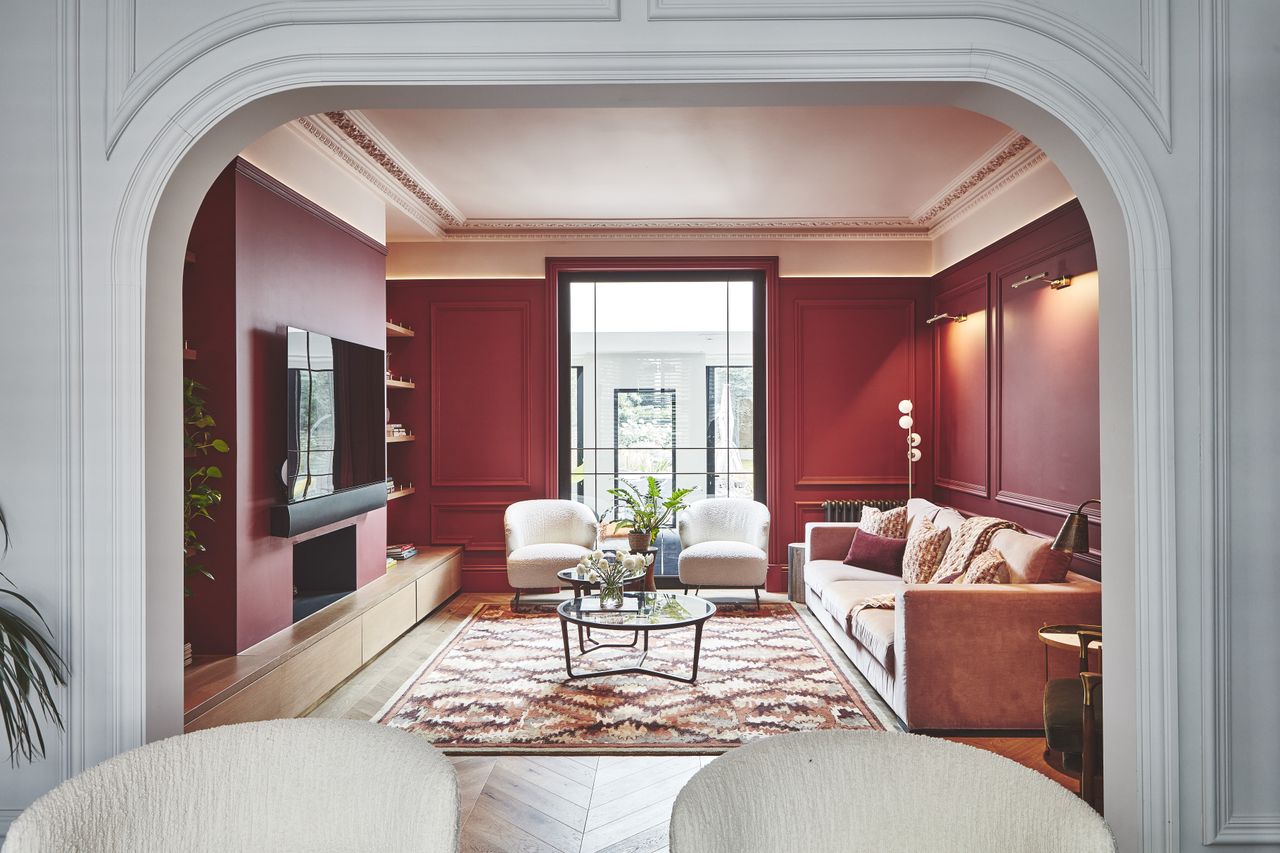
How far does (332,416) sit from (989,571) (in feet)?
10.9

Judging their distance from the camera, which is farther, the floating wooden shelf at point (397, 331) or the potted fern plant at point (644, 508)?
the floating wooden shelf at point (397, 331)

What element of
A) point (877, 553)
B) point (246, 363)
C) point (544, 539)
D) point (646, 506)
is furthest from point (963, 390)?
point (246, 363)

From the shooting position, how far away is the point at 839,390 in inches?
235

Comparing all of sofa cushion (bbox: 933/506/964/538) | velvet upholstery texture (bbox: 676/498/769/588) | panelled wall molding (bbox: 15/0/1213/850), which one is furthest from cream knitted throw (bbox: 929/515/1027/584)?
panelled wall molding (bbox: 15/0/1213/850)

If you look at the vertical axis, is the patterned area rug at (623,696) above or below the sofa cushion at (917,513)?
below

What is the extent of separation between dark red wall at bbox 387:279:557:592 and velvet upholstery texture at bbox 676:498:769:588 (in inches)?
49.8

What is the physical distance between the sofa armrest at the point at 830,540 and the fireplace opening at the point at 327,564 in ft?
9.89

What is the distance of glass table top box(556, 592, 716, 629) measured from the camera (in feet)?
11.9

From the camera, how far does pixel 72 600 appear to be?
169cm

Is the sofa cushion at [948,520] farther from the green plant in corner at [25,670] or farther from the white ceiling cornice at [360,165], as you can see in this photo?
the green plant in corner at [25,670]

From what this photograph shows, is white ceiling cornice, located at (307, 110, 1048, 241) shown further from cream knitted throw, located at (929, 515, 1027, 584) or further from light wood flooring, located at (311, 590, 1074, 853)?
light wood flooring, located at (311, 590, 1074, 853)

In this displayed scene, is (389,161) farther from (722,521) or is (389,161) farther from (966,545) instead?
(966,545)

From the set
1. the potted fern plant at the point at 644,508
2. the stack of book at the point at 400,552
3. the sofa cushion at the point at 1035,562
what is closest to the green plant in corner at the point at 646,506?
the potted fern plant at the point at 644,508

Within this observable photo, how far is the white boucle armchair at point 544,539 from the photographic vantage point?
5238 mm
